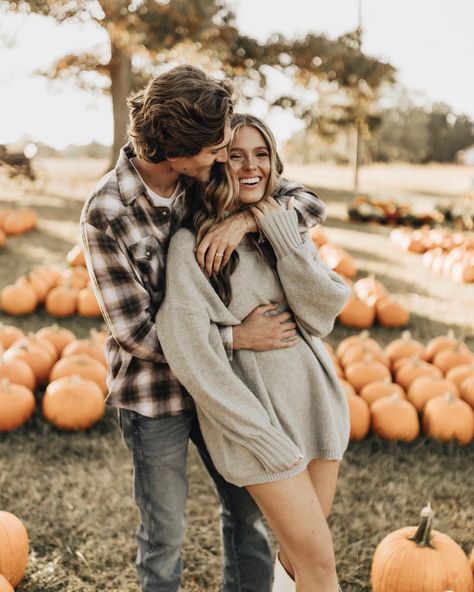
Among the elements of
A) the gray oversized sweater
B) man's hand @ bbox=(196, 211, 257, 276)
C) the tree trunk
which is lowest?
the gray oversized sweater

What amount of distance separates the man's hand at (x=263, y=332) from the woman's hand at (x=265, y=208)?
31 centimetres

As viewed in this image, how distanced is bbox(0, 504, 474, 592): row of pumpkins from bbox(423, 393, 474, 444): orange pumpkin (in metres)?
1.25

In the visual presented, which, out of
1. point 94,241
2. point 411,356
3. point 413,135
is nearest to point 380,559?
point 94,241

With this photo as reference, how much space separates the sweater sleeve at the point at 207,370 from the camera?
1857 mm

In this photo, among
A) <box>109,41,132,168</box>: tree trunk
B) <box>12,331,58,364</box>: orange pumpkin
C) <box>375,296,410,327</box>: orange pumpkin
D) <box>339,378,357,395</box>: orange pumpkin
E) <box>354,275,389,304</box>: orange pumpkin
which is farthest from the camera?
<box>109,41,132,168</box>: tree trunk

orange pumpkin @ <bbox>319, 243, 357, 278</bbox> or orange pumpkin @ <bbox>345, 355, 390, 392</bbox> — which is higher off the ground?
orange pumpkin @ <bbox>319, 243, 357, 278</bbox>

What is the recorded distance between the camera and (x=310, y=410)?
6.74 ft

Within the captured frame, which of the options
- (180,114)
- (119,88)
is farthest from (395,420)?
(119,88)

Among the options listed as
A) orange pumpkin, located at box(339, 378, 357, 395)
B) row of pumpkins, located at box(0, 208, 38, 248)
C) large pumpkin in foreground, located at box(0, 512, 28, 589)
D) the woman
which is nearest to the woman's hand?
the woman

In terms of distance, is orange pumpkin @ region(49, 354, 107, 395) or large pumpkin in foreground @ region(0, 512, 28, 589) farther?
orange pumpkin @ region(49, 354, 107, 395)

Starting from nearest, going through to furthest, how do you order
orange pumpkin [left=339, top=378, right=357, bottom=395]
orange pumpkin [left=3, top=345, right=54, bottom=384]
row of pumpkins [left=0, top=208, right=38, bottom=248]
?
orange pumpkin [left=339, top=378, right=357, bottom=395] → orange pumpkin [left=3, top=345, right=54, bottom=384] → row of pumpkins [left=0, top=208, right=38, bottom=248]

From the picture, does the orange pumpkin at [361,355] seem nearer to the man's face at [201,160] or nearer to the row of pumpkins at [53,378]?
the row of pumpkins at [53,378]

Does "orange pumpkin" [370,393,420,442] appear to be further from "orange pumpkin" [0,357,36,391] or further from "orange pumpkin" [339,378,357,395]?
"orange pumpkin" [0,357,36,391]

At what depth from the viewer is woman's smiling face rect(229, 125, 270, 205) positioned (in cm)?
210
